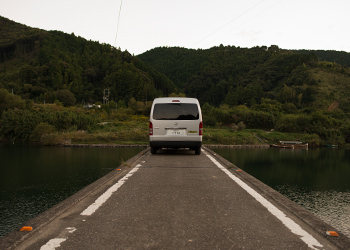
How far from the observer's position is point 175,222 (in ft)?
14.0

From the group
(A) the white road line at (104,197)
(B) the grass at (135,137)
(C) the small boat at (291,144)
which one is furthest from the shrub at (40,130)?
(A) the white road line at (104,197)

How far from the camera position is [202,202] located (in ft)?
17.9

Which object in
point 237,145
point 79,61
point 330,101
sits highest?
point 79,61

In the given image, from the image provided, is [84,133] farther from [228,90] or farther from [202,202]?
[228,90]

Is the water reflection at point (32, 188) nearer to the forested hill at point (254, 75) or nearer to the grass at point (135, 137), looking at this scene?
the grass at point (135, 137)

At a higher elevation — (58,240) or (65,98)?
(65,98)

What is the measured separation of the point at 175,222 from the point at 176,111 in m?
8.57

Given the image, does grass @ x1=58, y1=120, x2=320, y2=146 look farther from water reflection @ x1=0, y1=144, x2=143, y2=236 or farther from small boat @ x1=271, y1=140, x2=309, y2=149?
water reflection @ x1=0, y1=144, x2=143, y2=236

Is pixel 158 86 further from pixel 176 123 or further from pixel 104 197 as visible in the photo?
pixel 104 197

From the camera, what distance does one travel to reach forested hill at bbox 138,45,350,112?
109 meters

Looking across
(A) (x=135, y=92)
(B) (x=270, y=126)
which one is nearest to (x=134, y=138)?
(B) (x=270, y=126)

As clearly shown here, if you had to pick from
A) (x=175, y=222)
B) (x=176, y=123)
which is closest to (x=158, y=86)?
(x=176, y=123)

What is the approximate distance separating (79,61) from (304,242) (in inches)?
5546

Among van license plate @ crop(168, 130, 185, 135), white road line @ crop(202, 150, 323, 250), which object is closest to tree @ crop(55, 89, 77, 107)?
van license plate @ crop(168, 130, 185, 135)
